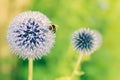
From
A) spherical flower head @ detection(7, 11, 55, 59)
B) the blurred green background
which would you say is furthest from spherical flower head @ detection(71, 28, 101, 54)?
the blurred green background

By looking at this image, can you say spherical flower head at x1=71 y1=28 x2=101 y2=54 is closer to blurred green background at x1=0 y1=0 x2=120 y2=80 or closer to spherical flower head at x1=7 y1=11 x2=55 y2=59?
spherical flower head at x1=7 y1=11 x2=55 y2=59

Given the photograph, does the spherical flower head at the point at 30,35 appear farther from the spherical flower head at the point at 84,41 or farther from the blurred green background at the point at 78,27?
the blurred green background at the point at 78,27

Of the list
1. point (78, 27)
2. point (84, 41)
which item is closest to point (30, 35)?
point (84, 41)

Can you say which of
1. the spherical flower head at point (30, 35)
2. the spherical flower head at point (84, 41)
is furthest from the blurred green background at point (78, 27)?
the spherical flower head at point (30, 35)

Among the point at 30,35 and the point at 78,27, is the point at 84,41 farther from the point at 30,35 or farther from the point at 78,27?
the point at 78,27

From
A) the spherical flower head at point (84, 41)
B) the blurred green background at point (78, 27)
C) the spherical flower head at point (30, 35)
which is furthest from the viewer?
the blurred green background at point (78, 27)

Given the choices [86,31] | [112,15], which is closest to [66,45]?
[112,15]

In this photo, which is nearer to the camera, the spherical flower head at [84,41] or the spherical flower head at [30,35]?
the spherical flower head at [30,35]

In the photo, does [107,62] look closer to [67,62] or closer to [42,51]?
[67,62]
